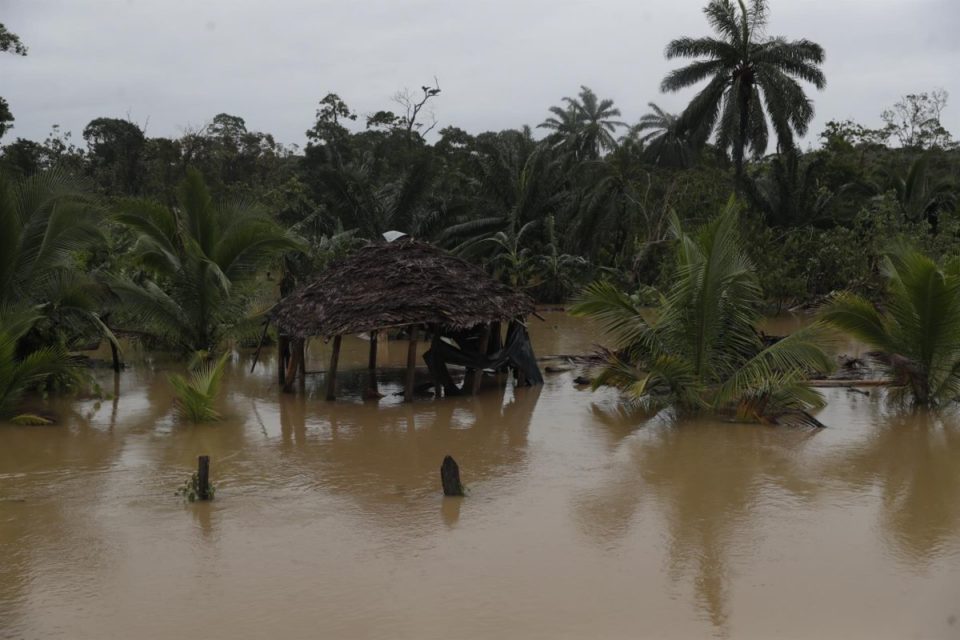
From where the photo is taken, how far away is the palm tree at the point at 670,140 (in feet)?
93.5

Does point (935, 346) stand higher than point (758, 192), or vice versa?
point (758, 192)

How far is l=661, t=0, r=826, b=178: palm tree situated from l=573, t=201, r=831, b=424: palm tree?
16066mm

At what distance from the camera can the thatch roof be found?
41.5 feet

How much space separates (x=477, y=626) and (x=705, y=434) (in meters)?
5.80

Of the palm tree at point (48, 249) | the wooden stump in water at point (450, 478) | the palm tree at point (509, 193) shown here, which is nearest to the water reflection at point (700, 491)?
the wooden stump in water at point (450, 478)

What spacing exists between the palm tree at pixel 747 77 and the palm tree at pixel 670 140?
0.82m

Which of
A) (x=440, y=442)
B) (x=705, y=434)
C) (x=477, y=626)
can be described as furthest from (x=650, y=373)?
(x=477, y=626)

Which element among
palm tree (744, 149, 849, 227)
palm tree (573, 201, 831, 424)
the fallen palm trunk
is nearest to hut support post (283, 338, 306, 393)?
palm tree (573, 201, 831, 424)

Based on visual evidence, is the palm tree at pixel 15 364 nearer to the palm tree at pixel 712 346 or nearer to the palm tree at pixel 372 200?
the palm tree at pixel 712 346

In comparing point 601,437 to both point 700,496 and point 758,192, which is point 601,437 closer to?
point 700,496

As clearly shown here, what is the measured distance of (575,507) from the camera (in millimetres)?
8227

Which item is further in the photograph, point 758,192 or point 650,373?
point 758,192

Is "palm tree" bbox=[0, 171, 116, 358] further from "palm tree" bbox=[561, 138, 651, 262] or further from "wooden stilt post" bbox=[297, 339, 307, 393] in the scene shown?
"palm tree" bbox=[561, 138, 651, 262]

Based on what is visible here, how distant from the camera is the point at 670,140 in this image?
33.1 metres
